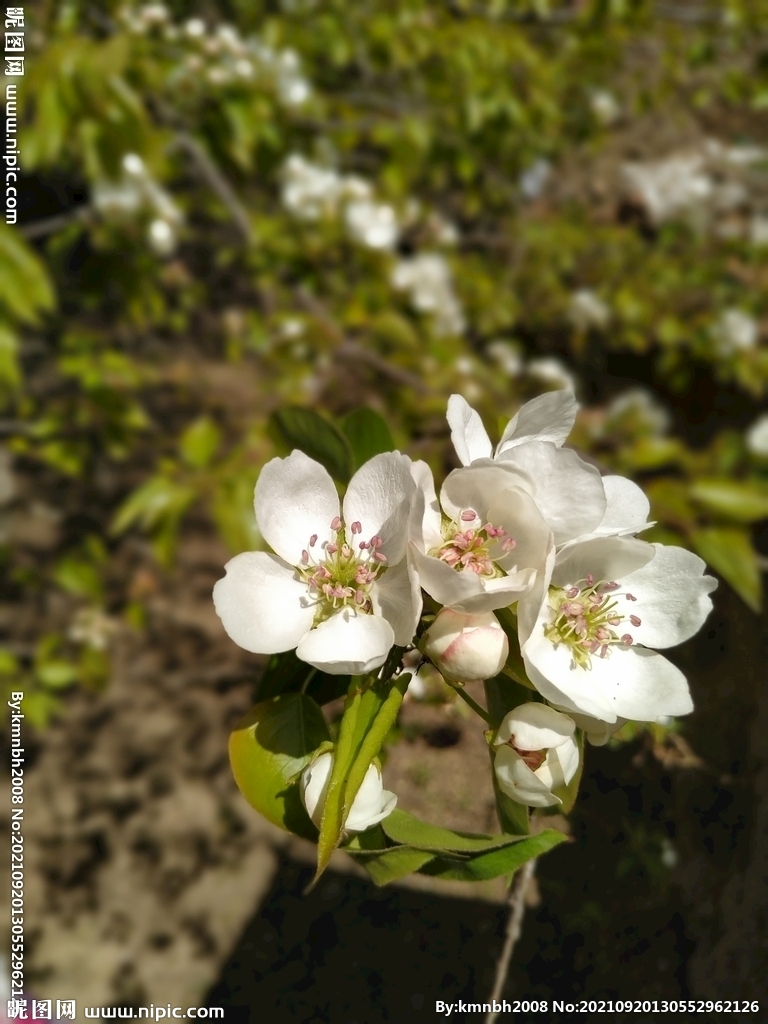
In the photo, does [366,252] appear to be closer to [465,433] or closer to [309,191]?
[309,191]

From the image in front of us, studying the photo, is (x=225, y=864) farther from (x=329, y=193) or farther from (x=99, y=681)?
(x=329, y=193)

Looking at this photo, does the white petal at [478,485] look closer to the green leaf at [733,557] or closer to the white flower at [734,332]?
the green leaf at [733,557]

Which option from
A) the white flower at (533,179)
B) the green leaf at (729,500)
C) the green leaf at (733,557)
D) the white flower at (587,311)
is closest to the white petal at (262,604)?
the green leaf at (733,557)

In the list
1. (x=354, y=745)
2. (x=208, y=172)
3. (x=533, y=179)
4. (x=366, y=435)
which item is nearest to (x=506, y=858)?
(x=354, y=745)

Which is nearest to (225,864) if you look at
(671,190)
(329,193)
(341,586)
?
(341,586)

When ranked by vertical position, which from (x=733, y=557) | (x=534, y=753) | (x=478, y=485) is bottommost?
(x=733, y=557)

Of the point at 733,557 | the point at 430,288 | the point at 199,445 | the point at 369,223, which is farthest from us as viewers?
the point at 430,288

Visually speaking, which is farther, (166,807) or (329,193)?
(166,807)
